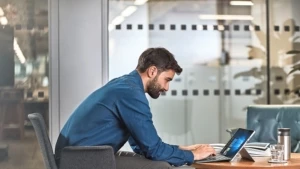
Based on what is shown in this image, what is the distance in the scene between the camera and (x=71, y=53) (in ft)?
19.3

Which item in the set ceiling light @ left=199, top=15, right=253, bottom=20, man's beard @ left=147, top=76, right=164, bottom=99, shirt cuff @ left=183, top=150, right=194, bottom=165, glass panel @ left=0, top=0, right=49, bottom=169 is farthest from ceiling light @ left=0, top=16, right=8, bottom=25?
shirt cuff @ left=183, top=150, right=194, bottom=165

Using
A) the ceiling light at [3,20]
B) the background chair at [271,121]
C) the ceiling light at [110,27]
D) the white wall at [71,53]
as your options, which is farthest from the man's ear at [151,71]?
the ceiling light at [3,20]

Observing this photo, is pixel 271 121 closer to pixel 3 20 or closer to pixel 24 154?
pixel 24 154

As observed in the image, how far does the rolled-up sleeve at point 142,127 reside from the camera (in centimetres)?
328

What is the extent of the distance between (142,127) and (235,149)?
2.25ft

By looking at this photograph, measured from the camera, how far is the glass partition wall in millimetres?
6090

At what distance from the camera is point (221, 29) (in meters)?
6.19

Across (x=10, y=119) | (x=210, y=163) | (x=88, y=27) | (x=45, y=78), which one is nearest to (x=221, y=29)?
(x=88, y=27)

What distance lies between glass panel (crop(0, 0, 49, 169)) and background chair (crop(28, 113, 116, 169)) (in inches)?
109

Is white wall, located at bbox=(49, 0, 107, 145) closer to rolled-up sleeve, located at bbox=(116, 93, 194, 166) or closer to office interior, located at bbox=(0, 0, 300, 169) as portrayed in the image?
office interior, located at bbox=(0, 0, 300, 169)

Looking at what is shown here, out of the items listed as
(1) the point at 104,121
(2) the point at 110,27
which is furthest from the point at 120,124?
(2) the point at 110,27

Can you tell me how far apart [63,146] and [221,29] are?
3.23 meters

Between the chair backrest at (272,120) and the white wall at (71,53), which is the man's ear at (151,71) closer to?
the chair backrest at (272,120)

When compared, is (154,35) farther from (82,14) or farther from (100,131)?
(100,131)
